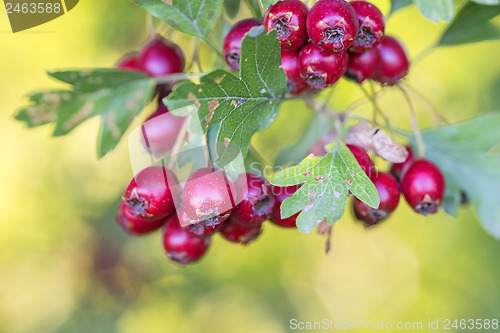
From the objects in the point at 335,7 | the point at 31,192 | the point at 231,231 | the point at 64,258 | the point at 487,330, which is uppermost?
the point at 335,7

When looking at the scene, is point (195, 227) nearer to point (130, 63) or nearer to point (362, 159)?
point (362, 159)

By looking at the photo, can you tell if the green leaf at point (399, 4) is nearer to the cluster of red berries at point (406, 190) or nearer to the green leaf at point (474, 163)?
the green leaf at point (474, 163)

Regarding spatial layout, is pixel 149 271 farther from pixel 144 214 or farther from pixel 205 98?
pixel 205 98

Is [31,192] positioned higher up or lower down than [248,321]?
higher up

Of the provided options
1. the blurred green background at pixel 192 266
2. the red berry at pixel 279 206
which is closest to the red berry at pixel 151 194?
the red berry at pixel 279 206

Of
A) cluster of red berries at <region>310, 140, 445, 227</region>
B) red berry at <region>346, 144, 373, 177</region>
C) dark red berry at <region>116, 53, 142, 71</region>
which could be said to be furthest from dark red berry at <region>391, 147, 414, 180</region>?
dark red berry at <region>116, 53, 142, 71</region>

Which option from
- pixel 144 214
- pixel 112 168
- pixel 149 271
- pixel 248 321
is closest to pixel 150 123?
pixel 144 214

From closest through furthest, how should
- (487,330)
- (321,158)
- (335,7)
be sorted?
(335,7), (321,158), (487,330)
